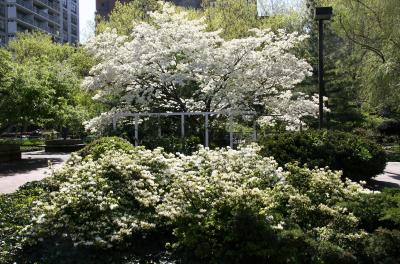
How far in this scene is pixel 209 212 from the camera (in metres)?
5.70

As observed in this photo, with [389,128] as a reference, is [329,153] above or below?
below

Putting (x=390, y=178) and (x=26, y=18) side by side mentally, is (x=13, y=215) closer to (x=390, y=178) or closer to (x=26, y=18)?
(x=390, y=178)

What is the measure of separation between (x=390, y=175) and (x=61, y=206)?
10.6 meters

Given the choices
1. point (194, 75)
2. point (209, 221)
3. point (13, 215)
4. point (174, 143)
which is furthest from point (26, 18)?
point (209, 221)

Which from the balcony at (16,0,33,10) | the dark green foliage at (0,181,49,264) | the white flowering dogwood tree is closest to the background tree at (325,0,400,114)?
the white flowering dogwood tree

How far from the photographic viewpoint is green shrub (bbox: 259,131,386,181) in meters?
10.4

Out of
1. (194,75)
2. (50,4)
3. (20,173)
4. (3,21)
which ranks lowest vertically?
(20,173)

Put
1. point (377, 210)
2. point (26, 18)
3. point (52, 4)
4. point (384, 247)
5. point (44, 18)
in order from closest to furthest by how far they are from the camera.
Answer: point (384, 247)
point (377, 210)
point (26, 18)
point (44, 18)
point (52, 4)

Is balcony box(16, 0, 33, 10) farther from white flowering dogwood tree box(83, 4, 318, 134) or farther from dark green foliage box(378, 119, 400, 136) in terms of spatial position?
white flowering dogwood tree box(83, 4, 318, 134)

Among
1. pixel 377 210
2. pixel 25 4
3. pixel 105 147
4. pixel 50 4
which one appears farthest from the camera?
pixel 50 4

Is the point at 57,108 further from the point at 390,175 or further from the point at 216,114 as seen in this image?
the point at 390,175

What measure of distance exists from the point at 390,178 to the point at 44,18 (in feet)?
269

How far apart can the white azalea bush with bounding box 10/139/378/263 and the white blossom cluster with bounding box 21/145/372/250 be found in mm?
12

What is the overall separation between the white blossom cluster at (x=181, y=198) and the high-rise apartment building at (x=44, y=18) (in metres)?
61.2
